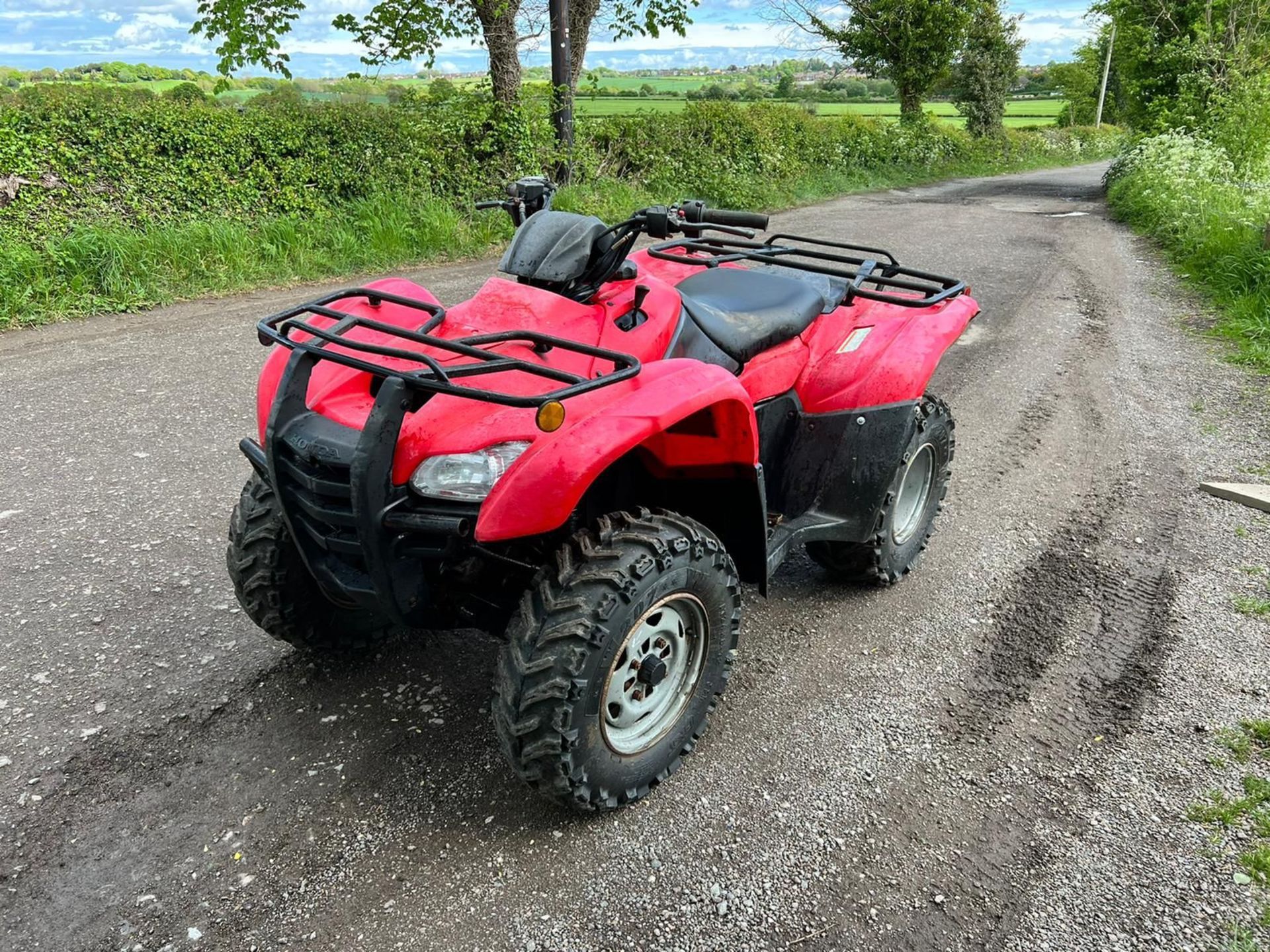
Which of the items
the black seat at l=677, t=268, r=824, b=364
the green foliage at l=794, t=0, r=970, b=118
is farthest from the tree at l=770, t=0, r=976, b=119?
the black seat at l=677, t=268, r=824, b=364

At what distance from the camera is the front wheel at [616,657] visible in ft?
7.54

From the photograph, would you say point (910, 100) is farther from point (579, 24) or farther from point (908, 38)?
point (579, 24)

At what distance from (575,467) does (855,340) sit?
1.66 m

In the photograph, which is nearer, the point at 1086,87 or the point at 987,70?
the point at 987,70

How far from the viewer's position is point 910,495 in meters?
4.00

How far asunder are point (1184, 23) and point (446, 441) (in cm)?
2341

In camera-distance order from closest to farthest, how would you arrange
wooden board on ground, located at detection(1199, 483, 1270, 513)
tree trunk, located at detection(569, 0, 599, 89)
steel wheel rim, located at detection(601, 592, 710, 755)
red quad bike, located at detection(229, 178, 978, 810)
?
red quad bike, located at detection(229, 178, 978, 810), steel wheel rim, located at detection(601, 592, 710, 755), wooden board on ground, located at detection(1199, 483, 1270, 513), tree trunk, located at detection(569, 0, 599, 89)

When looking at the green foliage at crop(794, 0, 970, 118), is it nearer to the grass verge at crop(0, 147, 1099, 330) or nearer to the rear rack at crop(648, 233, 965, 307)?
the grass verge at crop(0, 147, 1099, 330)

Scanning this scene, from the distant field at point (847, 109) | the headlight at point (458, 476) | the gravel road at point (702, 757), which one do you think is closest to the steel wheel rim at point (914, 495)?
the gravel road at point (702, 757)

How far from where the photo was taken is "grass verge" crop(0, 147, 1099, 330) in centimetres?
747

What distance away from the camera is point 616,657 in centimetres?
241

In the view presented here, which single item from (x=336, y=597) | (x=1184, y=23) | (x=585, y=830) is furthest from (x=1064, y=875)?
(x=1184, y=23)

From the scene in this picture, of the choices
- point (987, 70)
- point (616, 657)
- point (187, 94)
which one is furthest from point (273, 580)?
point (987, 70)

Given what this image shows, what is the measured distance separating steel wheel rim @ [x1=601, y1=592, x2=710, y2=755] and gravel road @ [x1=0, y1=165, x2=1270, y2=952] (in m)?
0.21
